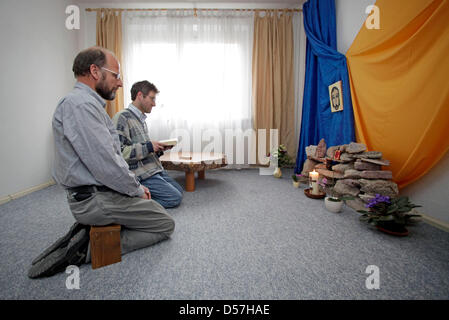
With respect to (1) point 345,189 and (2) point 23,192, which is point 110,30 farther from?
(1) point 345,189

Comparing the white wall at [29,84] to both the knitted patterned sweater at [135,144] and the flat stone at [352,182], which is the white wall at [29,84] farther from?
the flat stone at [352,182]

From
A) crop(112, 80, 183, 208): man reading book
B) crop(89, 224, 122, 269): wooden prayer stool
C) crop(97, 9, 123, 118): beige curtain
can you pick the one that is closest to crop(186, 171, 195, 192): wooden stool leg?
crop(112, 80, 183, 208): man reading book

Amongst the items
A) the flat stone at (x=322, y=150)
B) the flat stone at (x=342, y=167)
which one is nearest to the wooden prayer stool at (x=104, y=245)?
the flat stone at (x=342, y=167)

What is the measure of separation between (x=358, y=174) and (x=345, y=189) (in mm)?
207

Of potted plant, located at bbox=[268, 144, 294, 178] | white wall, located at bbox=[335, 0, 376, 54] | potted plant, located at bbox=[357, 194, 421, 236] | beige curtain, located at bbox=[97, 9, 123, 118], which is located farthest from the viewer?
beige curtain, located at bbox=[97, 9, 123, 118]

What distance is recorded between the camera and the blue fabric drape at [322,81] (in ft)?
8.06

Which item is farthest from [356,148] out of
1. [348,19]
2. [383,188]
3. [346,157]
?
[348,19]

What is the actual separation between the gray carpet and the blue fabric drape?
1210mm

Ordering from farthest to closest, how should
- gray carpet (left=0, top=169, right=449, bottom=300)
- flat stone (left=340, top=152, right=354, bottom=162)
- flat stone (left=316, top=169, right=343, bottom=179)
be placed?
flat stone (left=316, top=169, right=343, bottom=179)
flat stone (left=340, top=152, right=354, bottom=162)
gray carpet (left=0, top=169, right=449, bottom=300)

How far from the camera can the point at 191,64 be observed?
11.7ft

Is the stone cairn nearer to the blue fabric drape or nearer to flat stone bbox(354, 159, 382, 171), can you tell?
flat stone bbox(354, 159, 382, 171)

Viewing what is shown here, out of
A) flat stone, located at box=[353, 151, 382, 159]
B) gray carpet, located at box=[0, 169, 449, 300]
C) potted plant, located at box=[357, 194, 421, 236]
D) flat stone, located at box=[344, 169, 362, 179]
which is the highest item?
flat stone, located at box=[353, 151, 382, 159]

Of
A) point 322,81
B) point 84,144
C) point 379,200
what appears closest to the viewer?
point 84,144

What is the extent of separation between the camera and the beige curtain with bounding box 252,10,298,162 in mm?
3473
